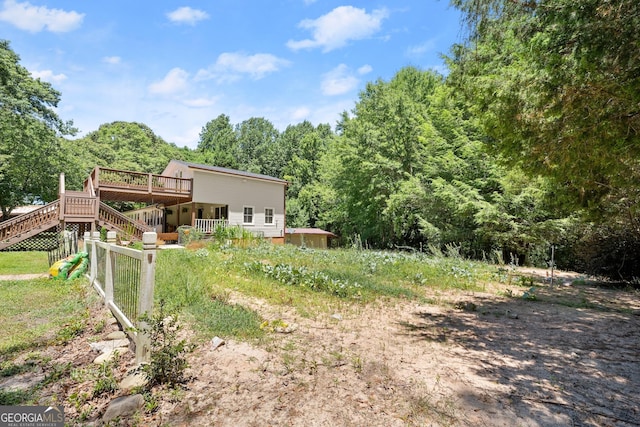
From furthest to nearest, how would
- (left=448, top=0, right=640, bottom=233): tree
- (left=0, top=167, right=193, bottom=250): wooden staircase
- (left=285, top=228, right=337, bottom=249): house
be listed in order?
(left=285, top=228, right=337, bottom=249): house < (left=0, top=167, right=193, bottom=250): wooden staircase < (left=448, top=0, right=640, bottom=233): tree

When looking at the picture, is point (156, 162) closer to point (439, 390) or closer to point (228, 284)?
point (228, 284)

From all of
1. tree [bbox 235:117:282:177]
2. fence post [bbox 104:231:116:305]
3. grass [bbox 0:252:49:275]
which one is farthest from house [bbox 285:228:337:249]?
fence post [bbox 104:231:116:305]

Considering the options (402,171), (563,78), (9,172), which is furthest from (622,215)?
(9,172)

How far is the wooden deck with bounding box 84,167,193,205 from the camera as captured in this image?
1592 centimetres

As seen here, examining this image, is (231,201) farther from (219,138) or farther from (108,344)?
(219,138)

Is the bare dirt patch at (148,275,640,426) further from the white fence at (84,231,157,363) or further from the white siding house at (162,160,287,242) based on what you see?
the white siding house at (162,160,287,242)

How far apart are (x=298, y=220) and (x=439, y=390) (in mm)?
28333

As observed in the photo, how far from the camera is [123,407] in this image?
7.88ft

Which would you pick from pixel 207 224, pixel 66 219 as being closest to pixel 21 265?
pixel 66 219

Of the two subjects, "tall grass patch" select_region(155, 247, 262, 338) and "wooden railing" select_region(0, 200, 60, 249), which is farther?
"wooden railing" select_region(0, 200, 60, 249)

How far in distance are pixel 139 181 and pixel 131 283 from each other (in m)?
16.2

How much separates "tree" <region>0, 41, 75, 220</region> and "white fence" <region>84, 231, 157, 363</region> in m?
18.8

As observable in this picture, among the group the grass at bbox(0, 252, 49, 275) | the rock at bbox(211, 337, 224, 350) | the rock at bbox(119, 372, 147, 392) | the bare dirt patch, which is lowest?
the grass at bbox(0, 252, 49, 275)

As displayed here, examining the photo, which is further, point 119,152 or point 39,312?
point 119,152
